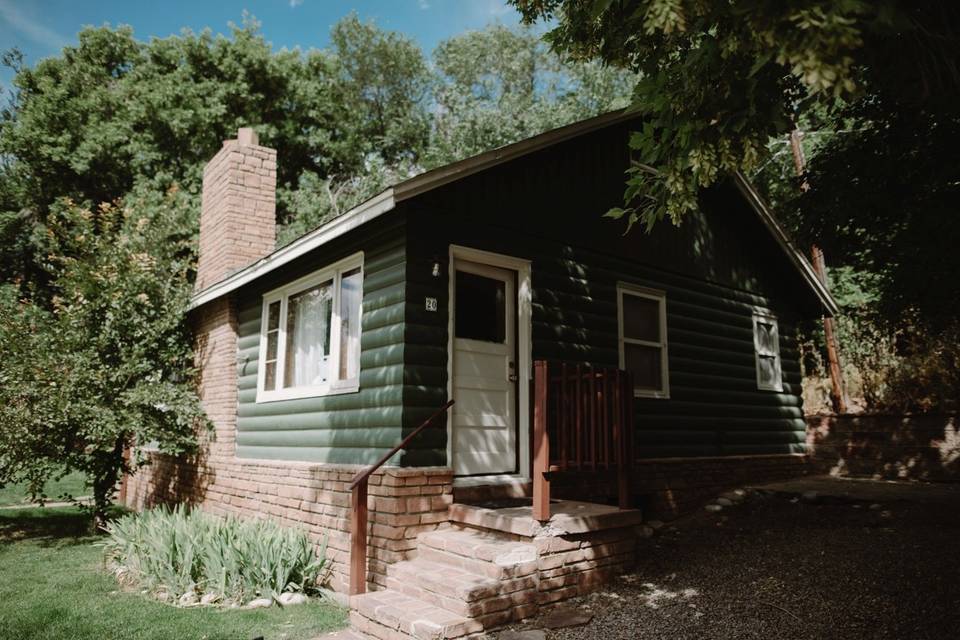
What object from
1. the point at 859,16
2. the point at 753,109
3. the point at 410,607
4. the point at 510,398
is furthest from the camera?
the point at 510,398

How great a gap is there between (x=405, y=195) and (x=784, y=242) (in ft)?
25.0

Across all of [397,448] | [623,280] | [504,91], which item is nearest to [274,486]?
[397,448]

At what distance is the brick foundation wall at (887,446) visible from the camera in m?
10.2

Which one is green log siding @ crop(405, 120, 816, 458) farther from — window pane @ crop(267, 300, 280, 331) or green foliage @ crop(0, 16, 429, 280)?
green foliage @ crop(0, 16, 429, 280)

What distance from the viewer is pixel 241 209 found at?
1011 centimetres

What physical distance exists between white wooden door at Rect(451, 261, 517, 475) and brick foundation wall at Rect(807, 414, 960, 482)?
24.2 feet

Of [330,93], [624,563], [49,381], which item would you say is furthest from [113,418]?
[330,93]

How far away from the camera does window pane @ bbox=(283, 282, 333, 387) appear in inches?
308

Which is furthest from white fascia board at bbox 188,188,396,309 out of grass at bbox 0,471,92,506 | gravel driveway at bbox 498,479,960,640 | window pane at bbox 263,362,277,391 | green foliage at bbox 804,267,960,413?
green foliage at bbox 804,267,960,413

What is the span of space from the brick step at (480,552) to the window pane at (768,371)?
722cm

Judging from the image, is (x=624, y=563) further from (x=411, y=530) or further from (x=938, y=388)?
(x=938, y=388)

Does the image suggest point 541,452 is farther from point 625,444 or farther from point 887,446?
point 887,446

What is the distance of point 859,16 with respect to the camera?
11.5ft

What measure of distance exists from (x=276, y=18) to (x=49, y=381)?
61.2 ft
